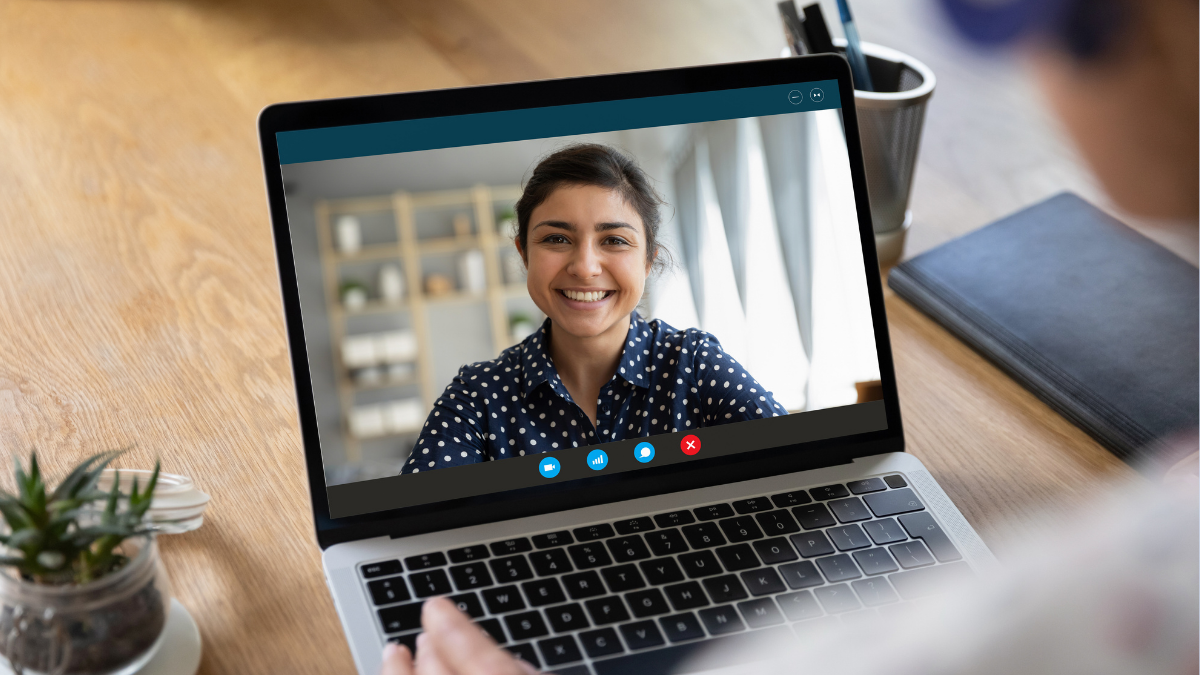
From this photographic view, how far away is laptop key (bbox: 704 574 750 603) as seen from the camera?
1.89 ft

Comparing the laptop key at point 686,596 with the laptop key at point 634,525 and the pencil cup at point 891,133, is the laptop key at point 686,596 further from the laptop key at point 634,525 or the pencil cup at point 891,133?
the pencil cup at point 891,133

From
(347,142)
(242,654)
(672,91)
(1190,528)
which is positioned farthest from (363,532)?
(1190,528)

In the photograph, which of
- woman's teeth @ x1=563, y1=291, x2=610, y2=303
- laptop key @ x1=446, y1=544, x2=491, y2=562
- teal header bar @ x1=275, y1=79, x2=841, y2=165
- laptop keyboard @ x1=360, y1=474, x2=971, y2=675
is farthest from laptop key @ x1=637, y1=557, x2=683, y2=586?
teal header bar @ x1=275, y1=79, x2=841, y2=165

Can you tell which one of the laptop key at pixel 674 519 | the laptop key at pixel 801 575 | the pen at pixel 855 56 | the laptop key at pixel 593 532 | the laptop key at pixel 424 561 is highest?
the pen at pixel 855 56

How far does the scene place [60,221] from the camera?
96 centimetres

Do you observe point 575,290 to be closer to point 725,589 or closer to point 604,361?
point 604,361

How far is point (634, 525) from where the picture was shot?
628 mm

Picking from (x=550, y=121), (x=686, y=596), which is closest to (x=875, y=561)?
(x=686, y=596)

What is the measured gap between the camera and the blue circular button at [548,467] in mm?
644

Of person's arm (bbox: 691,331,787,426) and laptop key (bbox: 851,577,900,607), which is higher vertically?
person's arm (bbox: 691,331,787,426)

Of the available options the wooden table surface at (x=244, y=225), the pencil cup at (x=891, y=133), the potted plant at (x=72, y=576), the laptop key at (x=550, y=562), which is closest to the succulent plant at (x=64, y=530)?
the potted plant at (x=72, y=576)

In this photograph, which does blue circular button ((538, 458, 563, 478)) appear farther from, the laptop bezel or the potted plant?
the potted plant

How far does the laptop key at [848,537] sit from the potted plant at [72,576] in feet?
1.37

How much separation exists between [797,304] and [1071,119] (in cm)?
22
